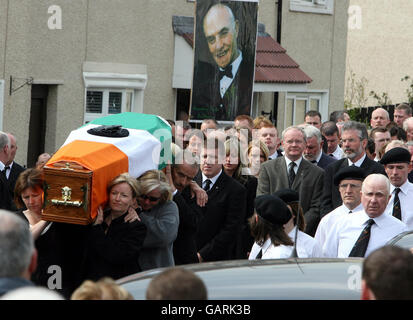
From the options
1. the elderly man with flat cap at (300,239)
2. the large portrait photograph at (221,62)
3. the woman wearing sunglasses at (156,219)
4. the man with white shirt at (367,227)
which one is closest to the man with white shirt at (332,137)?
the large portrait photograph at (221,62)

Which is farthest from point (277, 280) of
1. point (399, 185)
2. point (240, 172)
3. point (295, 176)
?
point (295, 176)

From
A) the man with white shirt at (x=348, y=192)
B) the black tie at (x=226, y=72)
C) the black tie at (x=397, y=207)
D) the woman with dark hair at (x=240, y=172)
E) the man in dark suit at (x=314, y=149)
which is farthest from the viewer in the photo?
the black tie at (x=226, y=72)

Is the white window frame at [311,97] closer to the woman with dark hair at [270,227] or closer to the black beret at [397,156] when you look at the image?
the black beret at [397,156]

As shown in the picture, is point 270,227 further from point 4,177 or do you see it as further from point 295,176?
point 4,177

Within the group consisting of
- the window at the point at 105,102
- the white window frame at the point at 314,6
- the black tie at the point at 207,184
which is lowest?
the black tie at the point at 207,184

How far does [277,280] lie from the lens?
4.74 m

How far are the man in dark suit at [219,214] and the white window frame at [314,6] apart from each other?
45.0 ft

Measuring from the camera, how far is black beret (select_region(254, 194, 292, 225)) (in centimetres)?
720

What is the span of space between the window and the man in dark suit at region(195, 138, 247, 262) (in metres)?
9.82

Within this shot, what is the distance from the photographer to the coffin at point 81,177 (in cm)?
671

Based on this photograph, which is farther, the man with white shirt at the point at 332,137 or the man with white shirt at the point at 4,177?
the man with white shirt at the point at 332,137

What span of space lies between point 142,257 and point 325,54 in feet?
56.1
